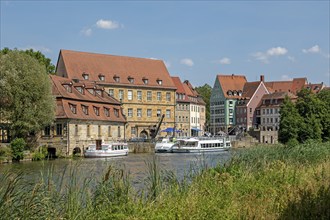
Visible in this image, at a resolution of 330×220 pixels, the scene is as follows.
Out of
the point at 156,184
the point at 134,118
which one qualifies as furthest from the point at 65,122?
the point at 156,184

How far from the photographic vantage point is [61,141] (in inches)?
2238

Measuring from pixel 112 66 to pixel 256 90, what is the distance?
4656cm

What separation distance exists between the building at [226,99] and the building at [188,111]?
21.3 ft

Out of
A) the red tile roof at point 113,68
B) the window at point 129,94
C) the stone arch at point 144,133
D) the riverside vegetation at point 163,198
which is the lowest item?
the riverside vegetation at point 163,198

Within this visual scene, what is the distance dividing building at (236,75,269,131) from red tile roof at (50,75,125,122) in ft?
205

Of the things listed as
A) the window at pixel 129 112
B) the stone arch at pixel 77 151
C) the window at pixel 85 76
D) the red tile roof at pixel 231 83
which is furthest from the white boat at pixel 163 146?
the red tile roof at pixel 231 83

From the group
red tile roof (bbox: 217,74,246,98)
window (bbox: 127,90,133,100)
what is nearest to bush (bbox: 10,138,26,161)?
window (bbox: 127,90,133,100)

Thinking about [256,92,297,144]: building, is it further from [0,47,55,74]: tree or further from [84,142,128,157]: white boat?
[84,142,128,157]: white boat

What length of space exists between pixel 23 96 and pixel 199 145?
1261 inches

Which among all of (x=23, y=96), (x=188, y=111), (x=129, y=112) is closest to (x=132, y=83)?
(x=129, y=112)

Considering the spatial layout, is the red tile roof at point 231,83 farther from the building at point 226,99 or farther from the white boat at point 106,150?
the white boat at point 106,150

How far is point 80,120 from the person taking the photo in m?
58.9

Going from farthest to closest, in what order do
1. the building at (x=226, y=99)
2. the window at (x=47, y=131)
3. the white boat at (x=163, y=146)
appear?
the building at (x=226, y=99), the white boat at (x=163, y=146), the window at (x=47, y=131)

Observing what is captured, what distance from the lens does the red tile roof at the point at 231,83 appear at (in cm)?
13150
